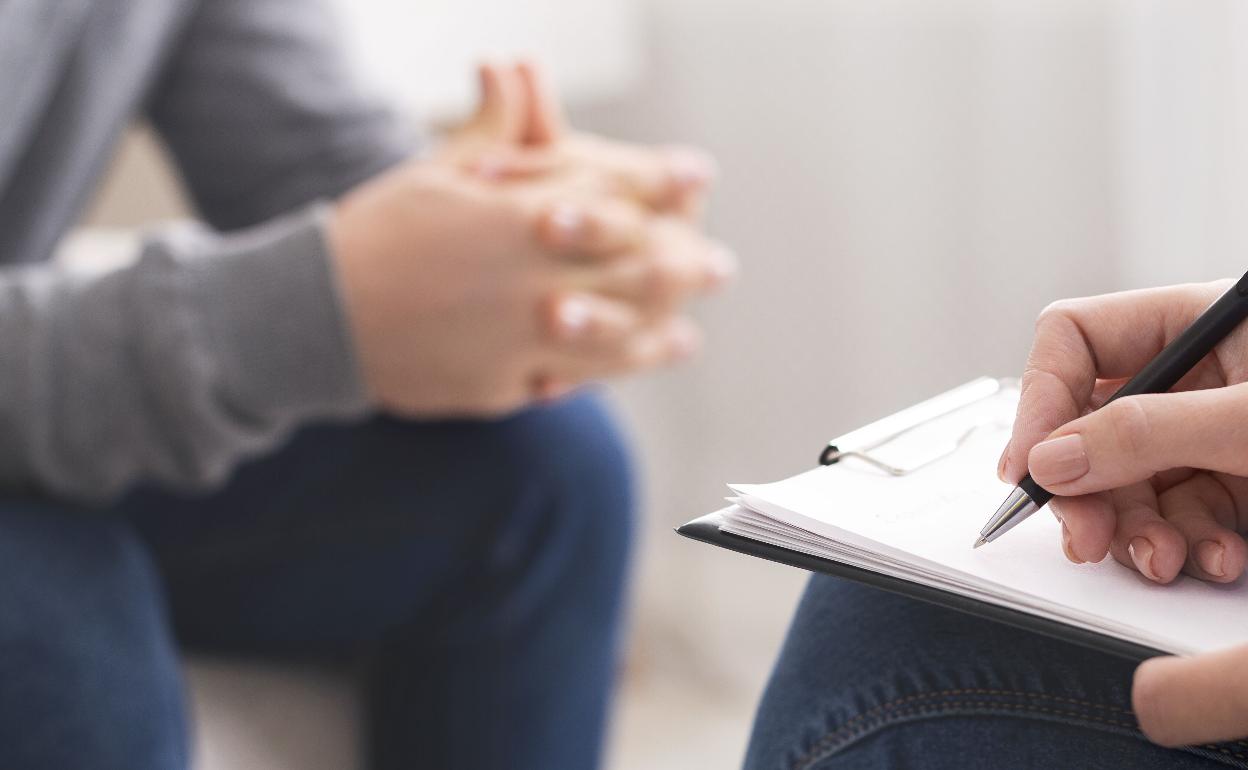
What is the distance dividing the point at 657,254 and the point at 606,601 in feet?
0.79

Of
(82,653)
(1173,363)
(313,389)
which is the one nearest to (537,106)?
(313,389)

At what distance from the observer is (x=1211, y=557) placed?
337 millimetres

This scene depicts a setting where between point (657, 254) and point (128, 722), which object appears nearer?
point (128, 722)

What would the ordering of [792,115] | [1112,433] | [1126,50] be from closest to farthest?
[1112,433] → [1126,50] → [792,115]

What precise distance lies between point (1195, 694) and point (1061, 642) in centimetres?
9

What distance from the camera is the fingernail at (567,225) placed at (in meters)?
0.70

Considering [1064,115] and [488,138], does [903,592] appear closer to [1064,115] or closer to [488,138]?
[488,138]

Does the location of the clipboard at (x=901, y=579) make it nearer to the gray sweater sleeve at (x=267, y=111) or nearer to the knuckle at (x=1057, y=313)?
the knuckle at (x=1057, y=313)

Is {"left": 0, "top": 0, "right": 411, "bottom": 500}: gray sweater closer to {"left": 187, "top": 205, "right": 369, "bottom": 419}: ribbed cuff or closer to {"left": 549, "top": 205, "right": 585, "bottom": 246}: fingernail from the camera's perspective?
{"left": 187, "top": 205, "right": 369, "bottom": 419}: ribbed cuff

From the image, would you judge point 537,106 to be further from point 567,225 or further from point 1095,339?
point 1095,339

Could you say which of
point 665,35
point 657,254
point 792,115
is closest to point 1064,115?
point 792,115

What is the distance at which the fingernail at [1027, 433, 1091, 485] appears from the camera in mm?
321

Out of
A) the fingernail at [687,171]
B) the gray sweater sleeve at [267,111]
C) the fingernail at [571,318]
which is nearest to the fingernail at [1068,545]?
the fingernail at [571,318]

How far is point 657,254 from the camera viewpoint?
78 centimetres
